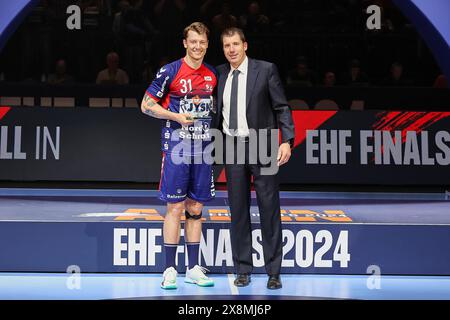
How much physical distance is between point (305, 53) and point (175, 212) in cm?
570

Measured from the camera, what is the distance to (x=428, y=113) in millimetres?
8930

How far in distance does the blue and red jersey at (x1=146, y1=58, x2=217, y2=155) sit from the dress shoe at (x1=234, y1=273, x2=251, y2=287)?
3.01 feet

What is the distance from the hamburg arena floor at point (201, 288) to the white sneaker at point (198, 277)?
48mm

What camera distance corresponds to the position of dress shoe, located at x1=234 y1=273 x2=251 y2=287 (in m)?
5.68

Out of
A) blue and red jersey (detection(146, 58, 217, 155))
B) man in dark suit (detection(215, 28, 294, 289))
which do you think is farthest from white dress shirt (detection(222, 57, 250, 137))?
blue and red jersey (detection(146, 58, 217, 155))

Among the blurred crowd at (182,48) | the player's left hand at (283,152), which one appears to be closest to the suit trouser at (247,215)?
the player's left hand at (283,152)

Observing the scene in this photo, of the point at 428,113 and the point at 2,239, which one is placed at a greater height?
the point at 428,113

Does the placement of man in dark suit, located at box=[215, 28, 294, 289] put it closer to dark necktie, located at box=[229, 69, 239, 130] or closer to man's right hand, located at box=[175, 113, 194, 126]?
dark necktie, located at box=[229, 69, 239, 130]

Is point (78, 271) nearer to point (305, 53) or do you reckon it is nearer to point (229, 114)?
point (229, 114)

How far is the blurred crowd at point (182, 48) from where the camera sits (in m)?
10.8

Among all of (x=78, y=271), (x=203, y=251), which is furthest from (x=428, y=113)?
(x=78, y=271)

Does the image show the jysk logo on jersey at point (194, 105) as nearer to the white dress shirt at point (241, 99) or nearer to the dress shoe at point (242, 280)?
the white dress shirt at point (241, 99)
